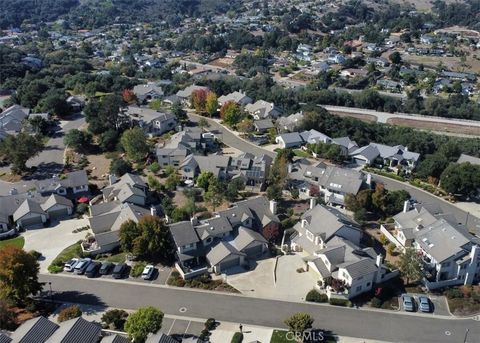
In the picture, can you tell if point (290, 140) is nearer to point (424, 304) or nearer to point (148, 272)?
point (148, 272)

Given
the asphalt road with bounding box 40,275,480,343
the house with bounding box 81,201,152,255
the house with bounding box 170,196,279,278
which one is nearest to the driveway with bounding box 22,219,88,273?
the house with bounding box 81,201,152,255

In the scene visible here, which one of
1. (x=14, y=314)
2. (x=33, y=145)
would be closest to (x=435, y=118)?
(x=33, y=145)

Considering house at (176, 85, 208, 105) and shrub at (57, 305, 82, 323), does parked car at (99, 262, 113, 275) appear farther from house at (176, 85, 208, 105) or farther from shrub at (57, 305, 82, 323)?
house at (176, 85, 208, 105)

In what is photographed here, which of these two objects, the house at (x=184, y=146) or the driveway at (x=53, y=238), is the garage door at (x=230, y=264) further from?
the house at (x=184, y=146)

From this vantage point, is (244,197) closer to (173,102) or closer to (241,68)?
(173,102)

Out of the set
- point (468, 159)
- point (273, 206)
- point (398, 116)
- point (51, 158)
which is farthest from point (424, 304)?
point (398, 116)

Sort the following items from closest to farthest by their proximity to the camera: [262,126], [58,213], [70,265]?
[70,265] < [58,213] < [262,126]
